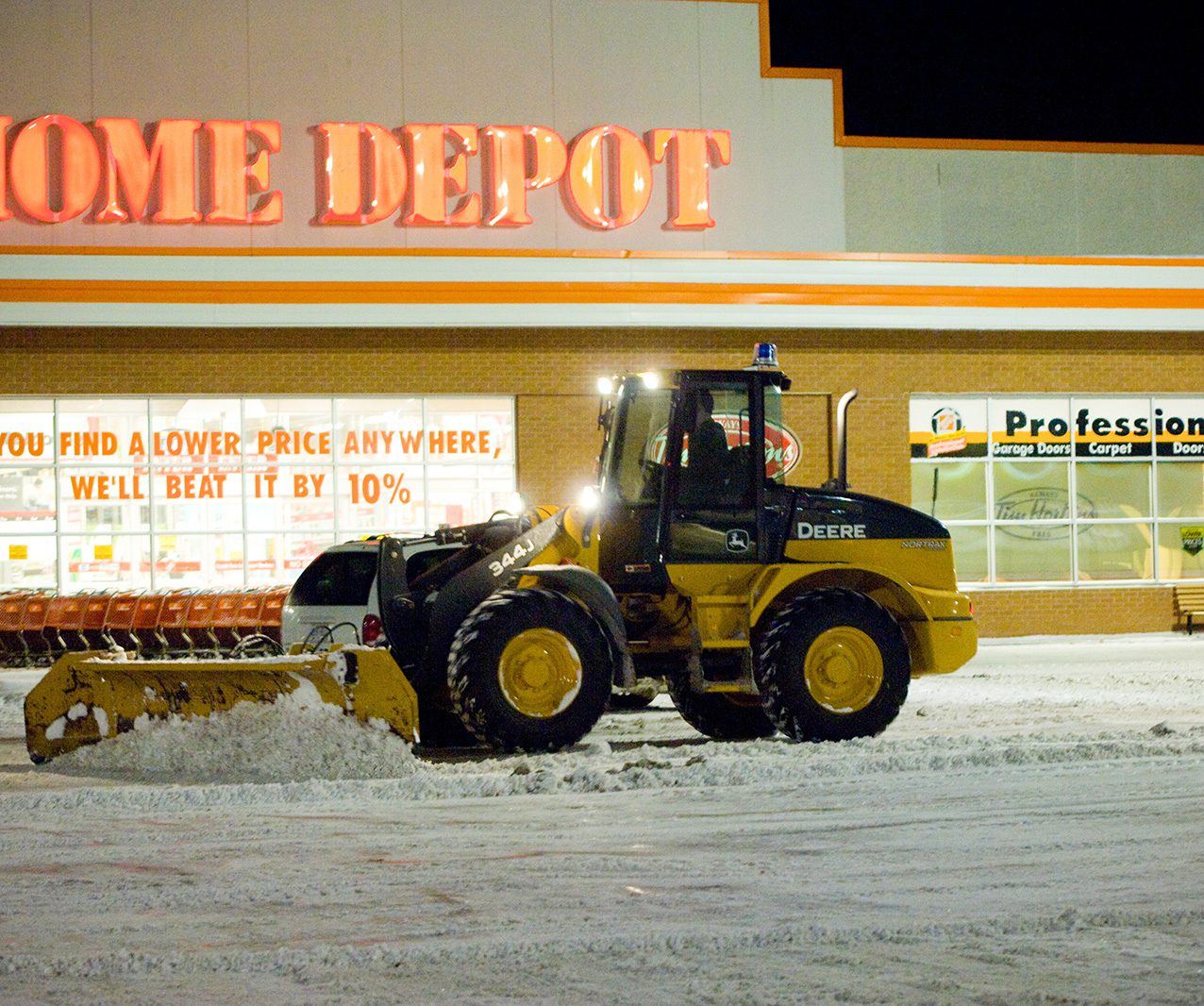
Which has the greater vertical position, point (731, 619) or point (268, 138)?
point (268, 138)

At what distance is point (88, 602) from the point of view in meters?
19.4

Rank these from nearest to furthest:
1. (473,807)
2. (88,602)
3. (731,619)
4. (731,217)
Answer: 1. (473,807)
2. (731,619)
3. (88,602)
4. (731,217)

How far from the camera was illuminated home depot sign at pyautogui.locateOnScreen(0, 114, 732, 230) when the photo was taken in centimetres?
2052

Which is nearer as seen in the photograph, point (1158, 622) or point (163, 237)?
point (163, 237)

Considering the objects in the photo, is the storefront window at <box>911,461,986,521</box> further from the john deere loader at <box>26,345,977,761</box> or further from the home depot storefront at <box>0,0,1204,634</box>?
the john deere loader at <box>26,345,977,761</box>

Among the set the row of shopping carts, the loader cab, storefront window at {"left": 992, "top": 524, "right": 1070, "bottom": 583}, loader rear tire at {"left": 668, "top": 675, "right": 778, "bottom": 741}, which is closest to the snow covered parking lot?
loader rear tire at {"left": 668, "top": 675, "right": 778, "bottom": 741}

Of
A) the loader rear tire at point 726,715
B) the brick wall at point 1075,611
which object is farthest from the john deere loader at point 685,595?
the brick wall at point 1075,611

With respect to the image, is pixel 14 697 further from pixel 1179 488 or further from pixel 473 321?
pixel 1179 488

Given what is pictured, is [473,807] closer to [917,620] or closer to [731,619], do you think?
[731,619]

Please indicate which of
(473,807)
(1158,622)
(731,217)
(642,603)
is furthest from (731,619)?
(1158,622)

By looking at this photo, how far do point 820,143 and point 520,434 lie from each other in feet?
20.7

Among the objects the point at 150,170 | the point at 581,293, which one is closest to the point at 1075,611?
the point at 581,293

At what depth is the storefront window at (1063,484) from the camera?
2220 centimetres

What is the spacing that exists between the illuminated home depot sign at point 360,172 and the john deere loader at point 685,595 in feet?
34.8
